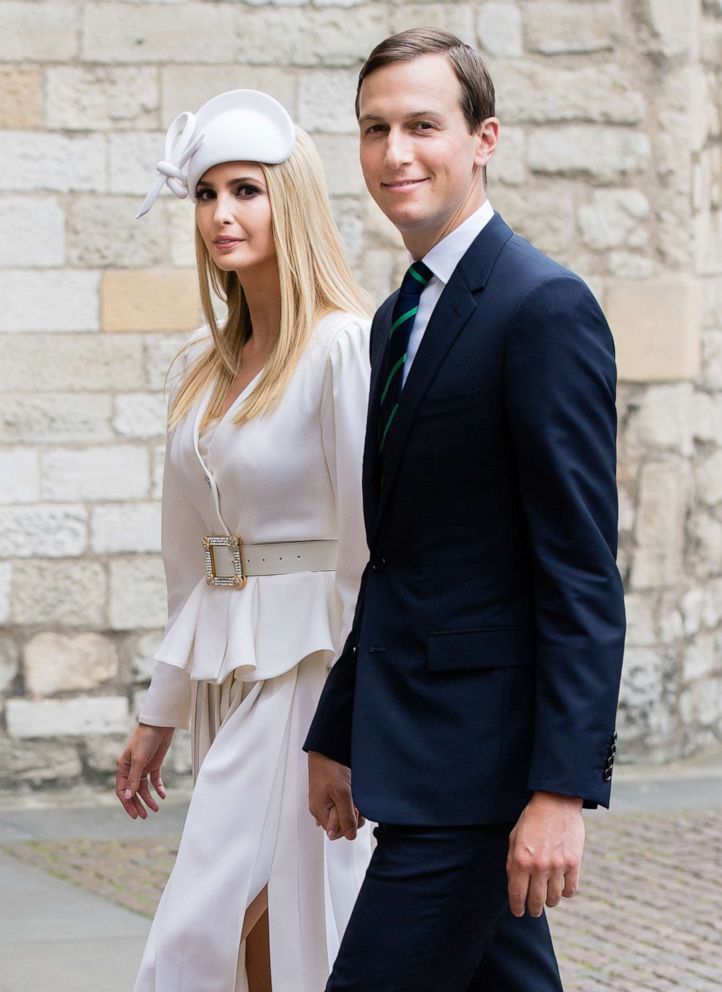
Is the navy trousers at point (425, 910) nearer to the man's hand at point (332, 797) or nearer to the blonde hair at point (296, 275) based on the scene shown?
the man's hand at point (332, 797)

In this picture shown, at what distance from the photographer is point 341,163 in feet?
21.0

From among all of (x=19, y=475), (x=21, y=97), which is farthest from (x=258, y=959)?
(x=21, y=97)

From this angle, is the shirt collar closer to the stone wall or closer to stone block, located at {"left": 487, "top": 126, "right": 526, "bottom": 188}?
the stone wall

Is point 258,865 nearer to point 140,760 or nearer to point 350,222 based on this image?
point 140,760

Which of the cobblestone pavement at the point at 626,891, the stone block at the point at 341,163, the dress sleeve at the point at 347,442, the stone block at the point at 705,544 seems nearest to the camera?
the dress sleeve at the point at 347,442

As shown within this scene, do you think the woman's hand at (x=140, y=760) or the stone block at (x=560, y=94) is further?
the stone block at (x=560, y=94)

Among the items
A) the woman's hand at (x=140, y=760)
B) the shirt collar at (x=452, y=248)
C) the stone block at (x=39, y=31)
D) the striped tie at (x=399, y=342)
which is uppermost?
the stone block at (x=39, y=31)

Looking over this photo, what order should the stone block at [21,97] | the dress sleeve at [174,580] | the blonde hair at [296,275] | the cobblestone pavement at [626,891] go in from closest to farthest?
the blonde hair at [296,275]
the dress sleeve at [174,580]
the cobblestone pavement at [626,891]
the stone block at [21,97]

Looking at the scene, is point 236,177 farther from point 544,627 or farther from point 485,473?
point 544,627

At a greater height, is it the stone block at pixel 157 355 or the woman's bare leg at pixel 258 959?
the stone block at pixel 157 355

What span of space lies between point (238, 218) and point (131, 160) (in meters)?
3.40

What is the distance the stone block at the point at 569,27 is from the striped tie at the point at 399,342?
439 cm

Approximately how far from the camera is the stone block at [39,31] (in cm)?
616

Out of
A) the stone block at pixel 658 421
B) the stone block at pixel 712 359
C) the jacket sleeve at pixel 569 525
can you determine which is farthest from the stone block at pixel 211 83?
the jacket sleeve at pixel 569 525
